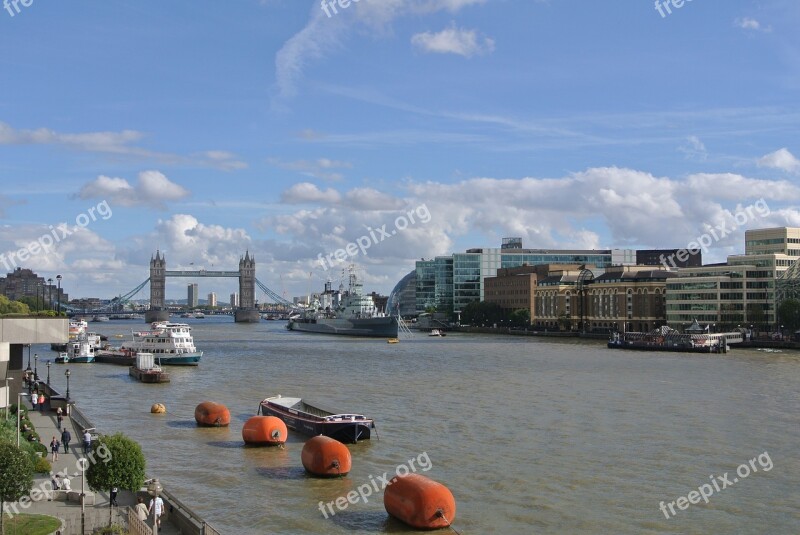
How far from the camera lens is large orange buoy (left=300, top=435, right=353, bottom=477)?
3450cm

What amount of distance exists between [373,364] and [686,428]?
5663 centimetres

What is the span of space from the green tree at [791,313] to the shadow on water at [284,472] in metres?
116

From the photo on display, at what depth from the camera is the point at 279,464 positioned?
3769 cm

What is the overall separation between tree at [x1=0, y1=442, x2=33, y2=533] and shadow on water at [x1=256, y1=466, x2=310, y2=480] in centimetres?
1323

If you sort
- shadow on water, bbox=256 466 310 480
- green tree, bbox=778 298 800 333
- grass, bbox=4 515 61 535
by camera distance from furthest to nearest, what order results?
1. green tree, bbox=778 298 800 333
2. shadow on water, bbox=256 466 310 480
3. grass, bbox=4 515 61 535

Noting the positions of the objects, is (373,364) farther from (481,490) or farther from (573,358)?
(481,490)

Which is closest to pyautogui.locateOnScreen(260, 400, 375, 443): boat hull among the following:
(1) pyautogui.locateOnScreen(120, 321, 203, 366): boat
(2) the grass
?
(2) the grass

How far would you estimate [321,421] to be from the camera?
4353cm

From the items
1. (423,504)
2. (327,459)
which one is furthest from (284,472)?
(423,504)

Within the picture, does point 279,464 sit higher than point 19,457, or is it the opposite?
point 19,457

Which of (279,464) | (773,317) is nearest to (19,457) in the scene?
(279,464)

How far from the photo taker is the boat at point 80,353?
105125mm

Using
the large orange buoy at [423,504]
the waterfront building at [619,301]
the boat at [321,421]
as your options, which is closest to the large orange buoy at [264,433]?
the boat at [321,421]

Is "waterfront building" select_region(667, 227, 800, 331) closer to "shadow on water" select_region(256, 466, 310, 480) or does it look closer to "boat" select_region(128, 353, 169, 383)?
"boat" select_region(128, 353, 169, 383)
